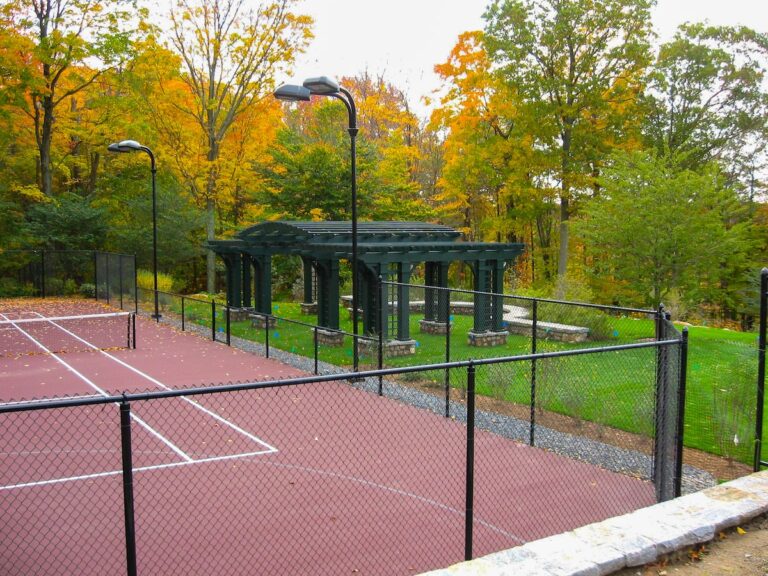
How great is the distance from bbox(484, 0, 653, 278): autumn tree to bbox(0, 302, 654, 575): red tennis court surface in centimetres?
2196

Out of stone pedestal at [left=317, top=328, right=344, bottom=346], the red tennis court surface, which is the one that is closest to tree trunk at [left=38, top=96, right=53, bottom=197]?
stone pedestal at [left=317, top=328, right=344, bottom=346]

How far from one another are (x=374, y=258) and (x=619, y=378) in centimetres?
663

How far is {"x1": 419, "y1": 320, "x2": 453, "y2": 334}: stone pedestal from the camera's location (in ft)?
66.9

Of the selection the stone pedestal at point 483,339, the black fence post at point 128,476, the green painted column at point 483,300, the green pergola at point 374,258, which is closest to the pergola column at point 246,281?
the green pergola at point 374,258

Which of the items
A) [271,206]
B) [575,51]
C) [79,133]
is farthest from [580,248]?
[79,133]

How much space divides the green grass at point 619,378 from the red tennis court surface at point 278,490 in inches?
70.2

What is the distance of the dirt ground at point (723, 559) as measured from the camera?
5.32m

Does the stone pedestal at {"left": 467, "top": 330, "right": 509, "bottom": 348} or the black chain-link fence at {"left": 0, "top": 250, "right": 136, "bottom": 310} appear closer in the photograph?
the stone pedestal at {"left": 467, "top": 330, "right": 509, "bottom": 348}

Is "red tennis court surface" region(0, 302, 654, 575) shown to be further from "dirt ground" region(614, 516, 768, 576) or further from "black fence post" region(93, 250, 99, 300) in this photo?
"black fence post" region(93, 250, 99, 300)

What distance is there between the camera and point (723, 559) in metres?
5.55

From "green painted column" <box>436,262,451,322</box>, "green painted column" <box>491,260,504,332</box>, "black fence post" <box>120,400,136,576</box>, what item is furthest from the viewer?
"green painted column" <box>436,262,451,322</box>

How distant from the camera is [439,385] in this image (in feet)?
43.7

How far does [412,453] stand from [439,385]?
3977 millimetres

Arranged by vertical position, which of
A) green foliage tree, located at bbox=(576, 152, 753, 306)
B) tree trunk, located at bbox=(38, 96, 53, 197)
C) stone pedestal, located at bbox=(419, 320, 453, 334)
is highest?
tree trunk, located at bbox=(38, 96, 53, 197)
